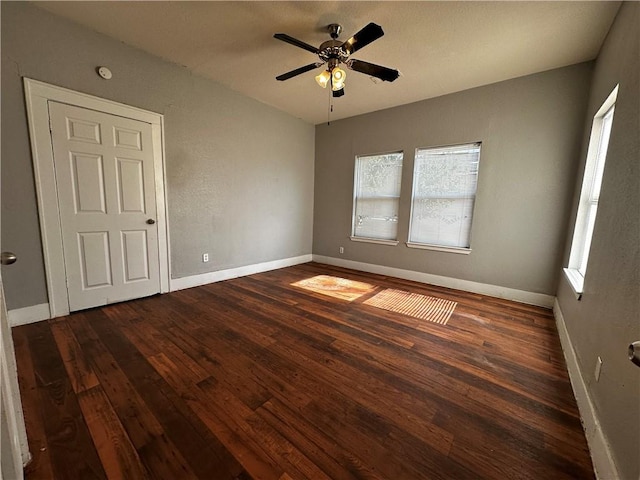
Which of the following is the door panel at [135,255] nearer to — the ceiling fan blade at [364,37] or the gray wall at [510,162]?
the ceiling fan blade at [364,37]

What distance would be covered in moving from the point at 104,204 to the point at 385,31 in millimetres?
3217

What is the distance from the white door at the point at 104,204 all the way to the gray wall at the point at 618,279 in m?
3.82

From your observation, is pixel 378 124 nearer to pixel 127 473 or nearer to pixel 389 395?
pixel 389 395

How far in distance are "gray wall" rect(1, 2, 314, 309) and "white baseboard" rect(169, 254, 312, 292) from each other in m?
0.09

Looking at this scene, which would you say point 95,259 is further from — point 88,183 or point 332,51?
point 332,51

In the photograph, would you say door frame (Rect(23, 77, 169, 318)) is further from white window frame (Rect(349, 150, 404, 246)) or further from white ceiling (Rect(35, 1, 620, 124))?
Answer: white window frame (Rect(349, 150, 404, 246))

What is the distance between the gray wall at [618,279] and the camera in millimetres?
1017

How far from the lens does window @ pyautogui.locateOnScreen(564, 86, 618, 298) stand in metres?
2.27

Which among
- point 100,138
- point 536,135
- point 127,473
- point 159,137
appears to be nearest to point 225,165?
point 159,137

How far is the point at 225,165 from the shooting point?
12.1ft

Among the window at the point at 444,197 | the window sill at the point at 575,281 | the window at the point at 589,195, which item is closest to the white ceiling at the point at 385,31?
the window at the point at 589,195

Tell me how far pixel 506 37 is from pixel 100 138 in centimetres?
398

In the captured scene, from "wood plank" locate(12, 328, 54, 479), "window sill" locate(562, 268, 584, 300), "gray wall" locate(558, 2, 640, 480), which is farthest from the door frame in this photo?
"window sill" locate(562, 268, 584, 300)

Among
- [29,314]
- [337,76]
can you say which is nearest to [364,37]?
[337,76]
